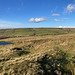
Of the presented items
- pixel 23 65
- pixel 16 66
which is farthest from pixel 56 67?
pixel 16 66

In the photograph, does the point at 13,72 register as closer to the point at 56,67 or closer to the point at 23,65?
the point at 23,65

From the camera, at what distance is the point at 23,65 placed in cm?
1187

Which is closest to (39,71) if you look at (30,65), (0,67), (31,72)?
(31,72)

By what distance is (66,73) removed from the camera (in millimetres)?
11508

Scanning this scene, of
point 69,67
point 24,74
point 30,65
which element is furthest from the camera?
point 69,67

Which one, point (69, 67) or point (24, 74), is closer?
point (24, 74)

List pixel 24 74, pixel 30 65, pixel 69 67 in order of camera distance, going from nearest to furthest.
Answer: pixel 24 74
pixel 30 65
pixel 69 67

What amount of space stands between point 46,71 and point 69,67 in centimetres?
440

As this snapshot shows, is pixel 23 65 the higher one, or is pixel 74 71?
pixel 23 65

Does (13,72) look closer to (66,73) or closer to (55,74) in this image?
(55,74)

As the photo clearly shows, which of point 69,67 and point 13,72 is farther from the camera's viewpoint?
point 69,67

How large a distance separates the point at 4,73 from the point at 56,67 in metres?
7.91

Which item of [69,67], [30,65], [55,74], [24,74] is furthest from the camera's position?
[69,67]

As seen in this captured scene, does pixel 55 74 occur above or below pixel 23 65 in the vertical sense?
below
